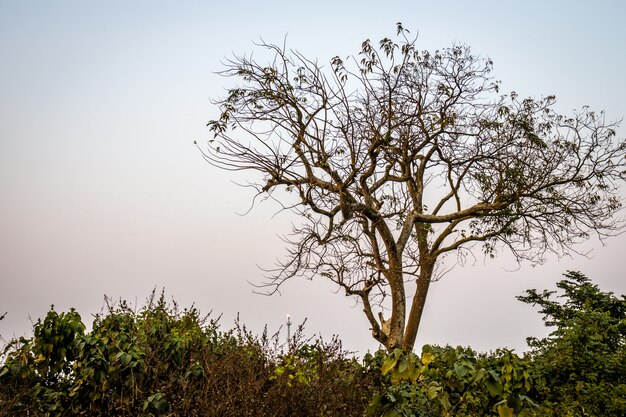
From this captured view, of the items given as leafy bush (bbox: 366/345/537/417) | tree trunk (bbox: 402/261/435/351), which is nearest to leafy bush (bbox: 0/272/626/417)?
leafy bush (bbox: 366/345/537/417)

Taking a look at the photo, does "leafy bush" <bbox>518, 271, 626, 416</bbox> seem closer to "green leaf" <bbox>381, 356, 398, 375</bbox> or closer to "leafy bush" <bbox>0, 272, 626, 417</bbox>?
"leafy bush" <bbox>0, 272, 626, 417</bbox>

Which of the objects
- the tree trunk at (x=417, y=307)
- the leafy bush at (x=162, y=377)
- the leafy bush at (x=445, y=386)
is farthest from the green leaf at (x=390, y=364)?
the tree trunk at (x=417, y=307)

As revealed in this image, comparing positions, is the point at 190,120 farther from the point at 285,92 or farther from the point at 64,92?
the point at 64,92

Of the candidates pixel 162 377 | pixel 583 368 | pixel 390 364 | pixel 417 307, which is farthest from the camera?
pixel 417 307

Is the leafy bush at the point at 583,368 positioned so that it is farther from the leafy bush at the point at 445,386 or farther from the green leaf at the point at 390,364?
the green leaf at the point at 390,364

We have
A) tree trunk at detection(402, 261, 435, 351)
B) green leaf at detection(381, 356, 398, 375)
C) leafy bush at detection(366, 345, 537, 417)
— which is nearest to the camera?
leafy bush at detection(366, 345, 537, 417)

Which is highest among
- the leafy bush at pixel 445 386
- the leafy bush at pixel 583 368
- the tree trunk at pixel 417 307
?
the tree trunk at pixel 417 307

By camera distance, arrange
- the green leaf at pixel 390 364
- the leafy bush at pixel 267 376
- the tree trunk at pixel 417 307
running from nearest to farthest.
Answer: the green leaf at pixel 390 364
the leafy bush at pixel 267 376
the tree trunk at pixel 417 307

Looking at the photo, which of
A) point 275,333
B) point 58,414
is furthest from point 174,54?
point 58,414

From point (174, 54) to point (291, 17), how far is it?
90.1 inches

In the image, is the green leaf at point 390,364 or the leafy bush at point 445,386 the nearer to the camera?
the leafy bush at point 445,386

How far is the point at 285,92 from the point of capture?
9844mm

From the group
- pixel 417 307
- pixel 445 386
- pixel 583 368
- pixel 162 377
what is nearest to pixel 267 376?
pixel 162 377

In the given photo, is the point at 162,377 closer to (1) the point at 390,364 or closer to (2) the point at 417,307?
(1) the point at 390,364
